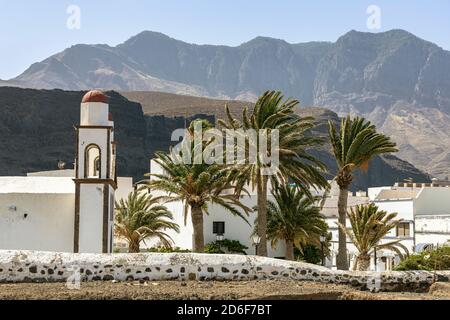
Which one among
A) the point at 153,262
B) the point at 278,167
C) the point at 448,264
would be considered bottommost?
the point at 448,264

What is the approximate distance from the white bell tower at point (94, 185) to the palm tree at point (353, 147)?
425 inches

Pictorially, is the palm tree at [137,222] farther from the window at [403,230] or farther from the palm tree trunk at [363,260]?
the window at [403,230]

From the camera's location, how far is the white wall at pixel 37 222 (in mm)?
31656

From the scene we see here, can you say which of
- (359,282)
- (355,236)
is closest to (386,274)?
(359,282)

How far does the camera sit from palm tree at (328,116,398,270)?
1248 inches

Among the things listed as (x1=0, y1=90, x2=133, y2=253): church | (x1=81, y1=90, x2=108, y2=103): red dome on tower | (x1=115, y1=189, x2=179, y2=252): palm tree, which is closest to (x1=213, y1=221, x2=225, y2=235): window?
(x1=115, y1=189, x2=179, y2=252): palm tree

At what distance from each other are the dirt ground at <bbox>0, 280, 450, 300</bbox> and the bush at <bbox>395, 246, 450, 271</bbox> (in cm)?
1757

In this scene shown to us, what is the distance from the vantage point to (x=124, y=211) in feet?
139

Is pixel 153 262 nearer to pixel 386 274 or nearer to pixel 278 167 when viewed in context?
pixel 386 274

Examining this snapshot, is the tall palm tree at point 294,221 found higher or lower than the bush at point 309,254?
higher

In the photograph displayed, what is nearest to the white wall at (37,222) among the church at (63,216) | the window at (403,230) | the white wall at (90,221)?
the church at (63,216)

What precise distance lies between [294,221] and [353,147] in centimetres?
1003
